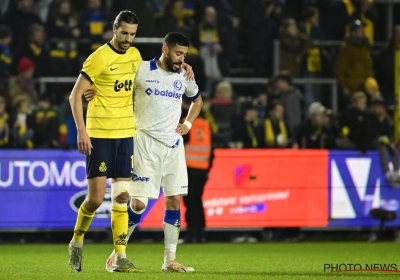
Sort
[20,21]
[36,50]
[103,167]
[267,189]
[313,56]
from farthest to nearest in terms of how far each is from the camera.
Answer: [313,56]
[20,21]
[36,50]
[267,189]
[103,167]

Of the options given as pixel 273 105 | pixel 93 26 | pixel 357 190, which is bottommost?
pixel 357 190

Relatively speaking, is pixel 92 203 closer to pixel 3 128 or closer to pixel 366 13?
pixel 3 128

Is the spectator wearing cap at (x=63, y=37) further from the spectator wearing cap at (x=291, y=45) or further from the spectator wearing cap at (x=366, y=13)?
the spectator wearing cap at (x=366, y=13)

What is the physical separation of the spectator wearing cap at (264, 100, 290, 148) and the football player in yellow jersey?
22.4 feet

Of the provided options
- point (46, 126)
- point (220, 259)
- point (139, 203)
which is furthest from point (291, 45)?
point (139, 203)

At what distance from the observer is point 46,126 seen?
15.1 metres

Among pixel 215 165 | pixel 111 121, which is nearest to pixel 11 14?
pixel 215 165

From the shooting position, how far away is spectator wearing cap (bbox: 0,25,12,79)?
53.9ft

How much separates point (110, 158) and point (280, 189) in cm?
629

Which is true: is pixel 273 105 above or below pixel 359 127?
above

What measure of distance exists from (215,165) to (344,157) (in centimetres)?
201

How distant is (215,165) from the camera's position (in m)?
14.7

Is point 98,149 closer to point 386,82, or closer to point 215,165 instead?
point 215,165

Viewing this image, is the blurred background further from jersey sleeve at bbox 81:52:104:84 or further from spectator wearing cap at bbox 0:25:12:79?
jersey sleeve at bbox 81:52:104:84
